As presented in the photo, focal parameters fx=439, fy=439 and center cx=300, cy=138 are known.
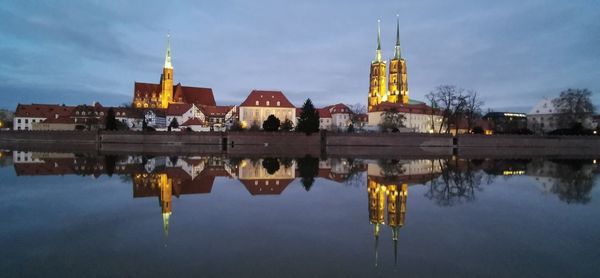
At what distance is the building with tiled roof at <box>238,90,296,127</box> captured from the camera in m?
71.7

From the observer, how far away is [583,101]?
6906cm

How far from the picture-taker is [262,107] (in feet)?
237

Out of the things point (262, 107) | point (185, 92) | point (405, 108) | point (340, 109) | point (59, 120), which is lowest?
point (59, 120)

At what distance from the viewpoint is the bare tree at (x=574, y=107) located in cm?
6894

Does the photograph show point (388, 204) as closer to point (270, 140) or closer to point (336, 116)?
point (270, 140)

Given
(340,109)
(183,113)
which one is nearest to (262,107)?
(183,113)

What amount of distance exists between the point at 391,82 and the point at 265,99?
3291 cm

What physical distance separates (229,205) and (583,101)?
72507 millimetres

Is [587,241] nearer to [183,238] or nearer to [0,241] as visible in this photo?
[183,238]

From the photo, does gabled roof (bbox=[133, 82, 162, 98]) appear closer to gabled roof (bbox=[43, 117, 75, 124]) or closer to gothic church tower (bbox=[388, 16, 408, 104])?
gabled roof (bbox=[43, 117, 75, 124])

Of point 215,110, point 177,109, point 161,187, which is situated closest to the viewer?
point 161,187

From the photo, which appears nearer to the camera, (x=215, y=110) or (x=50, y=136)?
(x=50, y=136)

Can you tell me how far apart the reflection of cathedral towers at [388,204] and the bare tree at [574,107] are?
63161 mm

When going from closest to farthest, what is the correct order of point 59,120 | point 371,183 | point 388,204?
1. point 388,204
2. point 371,183
3. point 59,120
